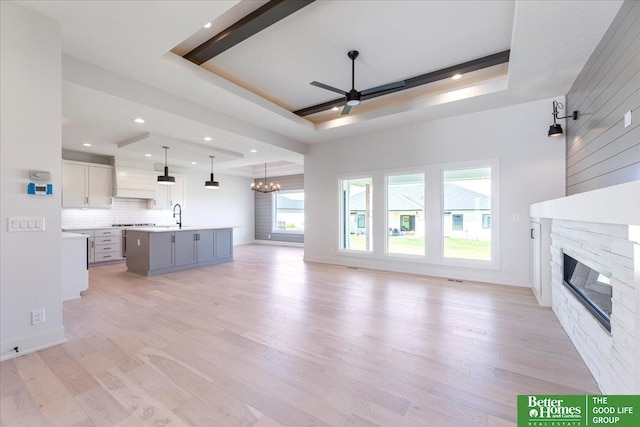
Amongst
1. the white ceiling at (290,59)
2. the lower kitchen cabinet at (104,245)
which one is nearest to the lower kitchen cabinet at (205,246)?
the white ceiling at (290,59)

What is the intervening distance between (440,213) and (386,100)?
2.40 metres

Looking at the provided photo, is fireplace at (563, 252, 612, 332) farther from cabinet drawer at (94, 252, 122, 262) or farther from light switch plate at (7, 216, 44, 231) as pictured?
cabinet drawer at (94, 252, 122, 262)

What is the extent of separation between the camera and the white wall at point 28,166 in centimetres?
235

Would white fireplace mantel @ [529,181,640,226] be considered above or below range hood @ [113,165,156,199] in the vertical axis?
below

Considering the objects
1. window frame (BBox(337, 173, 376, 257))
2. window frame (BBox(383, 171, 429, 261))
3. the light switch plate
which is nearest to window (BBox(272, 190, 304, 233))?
window frame (BBox(337, 173, 376, 257))

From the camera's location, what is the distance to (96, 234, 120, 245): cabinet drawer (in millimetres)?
6863

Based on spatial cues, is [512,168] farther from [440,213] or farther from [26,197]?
[26,197]

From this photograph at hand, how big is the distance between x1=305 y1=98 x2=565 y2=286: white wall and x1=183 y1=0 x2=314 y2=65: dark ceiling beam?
3.68 m

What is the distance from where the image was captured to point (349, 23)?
10.1ft

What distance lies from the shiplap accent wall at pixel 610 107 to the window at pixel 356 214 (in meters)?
3.61

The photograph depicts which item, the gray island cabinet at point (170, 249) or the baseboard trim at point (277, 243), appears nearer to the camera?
the gray island cabinet at point (170, 249)

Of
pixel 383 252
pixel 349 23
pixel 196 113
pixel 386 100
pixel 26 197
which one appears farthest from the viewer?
pixel 383 252

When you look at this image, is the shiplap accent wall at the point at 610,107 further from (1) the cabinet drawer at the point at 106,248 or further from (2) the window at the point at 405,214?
(1) the cabinet drawer at the point at 106,248

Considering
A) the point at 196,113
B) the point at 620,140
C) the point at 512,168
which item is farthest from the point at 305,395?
the point at 512,168
